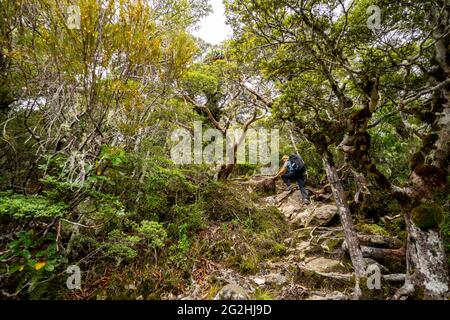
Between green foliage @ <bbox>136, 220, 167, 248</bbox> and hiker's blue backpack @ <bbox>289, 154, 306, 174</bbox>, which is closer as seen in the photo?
green foliage @ <bbox>136, 220, 167, 248</bbox>

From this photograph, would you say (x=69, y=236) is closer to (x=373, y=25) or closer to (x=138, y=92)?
(x=138, y=92)

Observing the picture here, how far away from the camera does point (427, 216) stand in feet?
11.1

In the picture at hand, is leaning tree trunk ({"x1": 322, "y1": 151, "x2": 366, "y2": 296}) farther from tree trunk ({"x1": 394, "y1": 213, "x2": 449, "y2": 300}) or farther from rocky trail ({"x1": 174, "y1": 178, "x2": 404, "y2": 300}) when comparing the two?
tree trunk ({"x1": 394, "y1": 213, "x2": 449, "y2": 300})

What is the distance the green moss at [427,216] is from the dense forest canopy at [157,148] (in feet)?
0.08

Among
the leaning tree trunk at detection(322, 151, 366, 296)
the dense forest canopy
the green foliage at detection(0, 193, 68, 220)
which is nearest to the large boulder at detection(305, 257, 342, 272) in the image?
the dense forest canopy

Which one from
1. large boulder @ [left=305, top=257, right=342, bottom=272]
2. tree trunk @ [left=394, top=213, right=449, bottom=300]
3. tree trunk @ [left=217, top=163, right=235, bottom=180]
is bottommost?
large boulder @ [left=305, top=257, right=342, bottom=272]

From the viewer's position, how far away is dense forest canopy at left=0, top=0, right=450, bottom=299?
308cm

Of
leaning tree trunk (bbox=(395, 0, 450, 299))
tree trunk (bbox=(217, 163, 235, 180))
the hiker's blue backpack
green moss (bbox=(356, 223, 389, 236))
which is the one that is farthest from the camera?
tree trunk (bbox=(217, 163, 235, 180))

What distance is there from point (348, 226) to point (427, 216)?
136 centimetres

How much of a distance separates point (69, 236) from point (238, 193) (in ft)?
15.6

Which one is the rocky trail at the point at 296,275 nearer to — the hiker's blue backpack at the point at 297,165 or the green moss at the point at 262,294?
the green moss at the point at 262,294

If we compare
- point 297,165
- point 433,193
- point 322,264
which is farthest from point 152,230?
point 297,165

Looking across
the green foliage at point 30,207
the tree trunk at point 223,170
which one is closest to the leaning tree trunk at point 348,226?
the tree trunk at point 223,170

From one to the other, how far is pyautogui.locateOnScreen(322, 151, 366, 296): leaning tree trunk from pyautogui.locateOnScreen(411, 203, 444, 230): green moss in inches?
44.5
